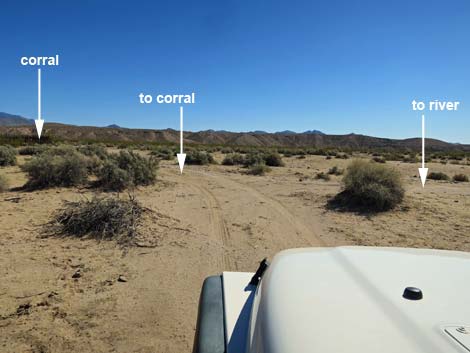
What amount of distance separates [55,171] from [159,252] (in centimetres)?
774

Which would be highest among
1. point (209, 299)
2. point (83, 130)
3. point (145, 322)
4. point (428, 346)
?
point (83, 130)

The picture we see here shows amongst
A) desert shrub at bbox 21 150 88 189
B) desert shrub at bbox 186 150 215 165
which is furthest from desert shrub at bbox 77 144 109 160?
desert shrub at bbox 186 150 215 165

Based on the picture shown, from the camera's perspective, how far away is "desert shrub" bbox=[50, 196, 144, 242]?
725 centimetres

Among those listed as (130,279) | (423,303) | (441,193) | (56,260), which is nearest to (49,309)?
(130,279)

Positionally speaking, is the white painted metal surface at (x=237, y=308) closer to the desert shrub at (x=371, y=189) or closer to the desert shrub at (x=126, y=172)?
the desert shrub at (x=371, y=189)

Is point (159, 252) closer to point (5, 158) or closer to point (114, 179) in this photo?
point (114, 179)

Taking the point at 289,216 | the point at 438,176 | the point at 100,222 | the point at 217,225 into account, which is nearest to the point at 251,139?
the point at 438,176

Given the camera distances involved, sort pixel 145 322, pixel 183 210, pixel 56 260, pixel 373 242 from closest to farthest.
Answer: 1. pixel 145 322
2. pixel 56 260
3. pixel 373 242
4. pixel 183 210

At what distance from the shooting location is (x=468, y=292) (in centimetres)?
164

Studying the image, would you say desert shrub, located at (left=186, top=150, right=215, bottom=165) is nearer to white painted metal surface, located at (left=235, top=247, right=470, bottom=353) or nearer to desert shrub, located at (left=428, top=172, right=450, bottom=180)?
desert shrub, located at (left=428, top=172, right=450, bottom=180)

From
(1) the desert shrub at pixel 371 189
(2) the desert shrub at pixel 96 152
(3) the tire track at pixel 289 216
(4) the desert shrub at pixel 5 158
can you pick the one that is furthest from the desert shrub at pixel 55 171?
(1) the desert shrub at pixel 371 189

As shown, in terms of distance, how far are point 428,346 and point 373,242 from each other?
6848 millimetres

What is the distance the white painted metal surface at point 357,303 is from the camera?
1.26 meters

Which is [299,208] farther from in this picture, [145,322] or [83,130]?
[83,130]
